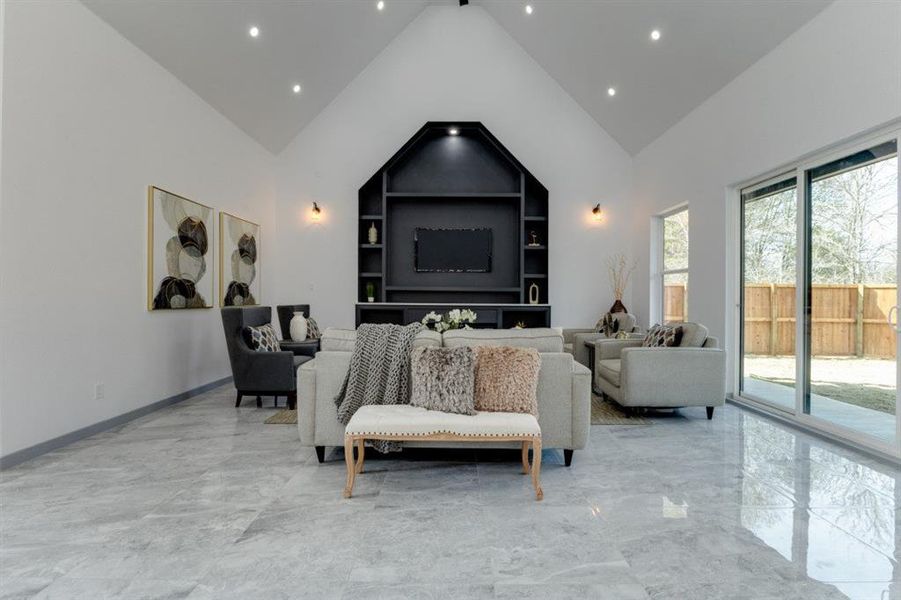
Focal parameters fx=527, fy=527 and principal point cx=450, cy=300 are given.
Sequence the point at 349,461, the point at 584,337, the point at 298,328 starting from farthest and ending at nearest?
the point at 584,337
the point at 298,328
the point at 349,461

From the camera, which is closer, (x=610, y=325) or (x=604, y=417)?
(x=604, y=417)

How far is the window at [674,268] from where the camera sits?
665 centimetres

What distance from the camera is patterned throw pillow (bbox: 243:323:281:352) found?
5.09 m

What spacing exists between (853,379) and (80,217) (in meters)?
5.79

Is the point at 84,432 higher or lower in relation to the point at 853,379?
lower

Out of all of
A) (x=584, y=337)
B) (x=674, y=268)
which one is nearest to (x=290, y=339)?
(x=584, y=337)

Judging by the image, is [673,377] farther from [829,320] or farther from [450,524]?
[450,524]

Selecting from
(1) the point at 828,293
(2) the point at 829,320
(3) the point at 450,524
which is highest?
(1) the point at 828,293

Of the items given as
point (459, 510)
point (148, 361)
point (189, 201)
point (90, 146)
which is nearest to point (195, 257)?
point (189, 201)

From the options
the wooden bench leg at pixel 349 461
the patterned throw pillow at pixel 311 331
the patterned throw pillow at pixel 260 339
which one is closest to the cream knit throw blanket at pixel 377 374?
the wooden bench leg at pixel 349 461

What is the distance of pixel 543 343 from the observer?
11.1 ft

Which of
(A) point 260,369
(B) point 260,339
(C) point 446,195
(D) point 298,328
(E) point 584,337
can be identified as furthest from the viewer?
(C) point 446,195

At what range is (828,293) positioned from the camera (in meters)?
4.09

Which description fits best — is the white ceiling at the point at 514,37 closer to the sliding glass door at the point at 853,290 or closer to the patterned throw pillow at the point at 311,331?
the sliding glass door at the point at 853,290
